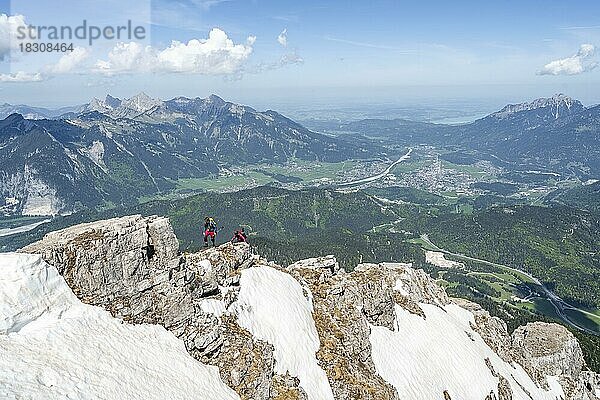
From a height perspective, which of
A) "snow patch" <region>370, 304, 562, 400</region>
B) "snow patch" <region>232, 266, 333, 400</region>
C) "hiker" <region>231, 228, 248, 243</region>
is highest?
"hiker" <region>231, 228, 248, 243</region>

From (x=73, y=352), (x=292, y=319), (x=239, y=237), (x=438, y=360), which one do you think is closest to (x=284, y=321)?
(x=292, y=319)

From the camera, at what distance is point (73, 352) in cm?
3181

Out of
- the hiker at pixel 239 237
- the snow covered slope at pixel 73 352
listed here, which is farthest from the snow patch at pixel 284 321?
the snow covered slope at pixel 73 352

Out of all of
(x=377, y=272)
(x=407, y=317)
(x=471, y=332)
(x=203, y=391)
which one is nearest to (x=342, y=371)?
(x=203, y=391)

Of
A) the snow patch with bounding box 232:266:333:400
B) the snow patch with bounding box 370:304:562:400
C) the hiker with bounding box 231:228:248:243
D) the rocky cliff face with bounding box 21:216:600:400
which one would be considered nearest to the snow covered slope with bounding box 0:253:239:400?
the rocky cliff face with bounding box 21:216:600:400

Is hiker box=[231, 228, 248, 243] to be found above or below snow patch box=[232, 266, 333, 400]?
above

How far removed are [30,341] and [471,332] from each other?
2559 inches

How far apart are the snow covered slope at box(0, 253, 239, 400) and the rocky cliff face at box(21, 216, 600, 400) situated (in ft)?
6.02

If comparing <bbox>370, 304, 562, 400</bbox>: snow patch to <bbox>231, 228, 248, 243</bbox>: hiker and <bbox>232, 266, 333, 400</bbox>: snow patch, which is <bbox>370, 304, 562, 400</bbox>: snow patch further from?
<bbox>231, 228, 248, 243</bbox>: hiker

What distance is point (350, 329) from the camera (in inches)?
2153

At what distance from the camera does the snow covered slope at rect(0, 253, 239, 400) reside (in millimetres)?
28422

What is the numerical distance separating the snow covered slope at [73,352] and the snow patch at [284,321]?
814cm

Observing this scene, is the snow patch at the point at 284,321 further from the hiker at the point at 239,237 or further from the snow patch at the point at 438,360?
the snow patch at the point at 438,360

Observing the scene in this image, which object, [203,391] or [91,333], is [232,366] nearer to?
[203,391]
